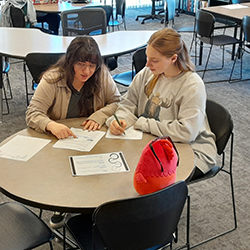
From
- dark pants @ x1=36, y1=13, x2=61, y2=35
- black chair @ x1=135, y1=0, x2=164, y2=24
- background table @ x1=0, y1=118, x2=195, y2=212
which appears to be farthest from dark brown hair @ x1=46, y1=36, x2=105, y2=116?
black chair @ x1=135, y1=0, x2=164, y2=24

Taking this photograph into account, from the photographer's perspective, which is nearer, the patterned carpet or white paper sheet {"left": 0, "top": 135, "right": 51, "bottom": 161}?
white paper sheet {"left": 0, "top": 135, "right": 51, "bottom": 161}

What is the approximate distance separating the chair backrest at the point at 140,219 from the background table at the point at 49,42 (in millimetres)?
1907

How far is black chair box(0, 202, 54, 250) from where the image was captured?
55.9 inches

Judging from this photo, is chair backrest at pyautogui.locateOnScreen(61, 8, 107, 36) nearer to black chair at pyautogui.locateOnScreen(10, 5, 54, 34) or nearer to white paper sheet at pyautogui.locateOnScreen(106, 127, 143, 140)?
black chair at pyautogui.locateOnScreen(10, 5, 54, 34)

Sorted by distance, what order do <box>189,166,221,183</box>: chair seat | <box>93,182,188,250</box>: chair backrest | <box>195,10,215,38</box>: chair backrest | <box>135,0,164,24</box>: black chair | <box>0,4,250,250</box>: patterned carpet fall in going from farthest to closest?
<box>135,0,164,24</box>: black chair → <box>195,10,215,38</box>: chair backrest → <box>0,4,250,250</box>: patterned carpet → <box>189,166,221,183</box>: chair seat → <box>93,182,188,250</box>: chair backrest

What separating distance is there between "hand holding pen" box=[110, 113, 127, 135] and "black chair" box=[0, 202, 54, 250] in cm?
53

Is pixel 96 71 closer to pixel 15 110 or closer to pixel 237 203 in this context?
pixel 237 203

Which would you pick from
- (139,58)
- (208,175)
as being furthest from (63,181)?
(139,58)

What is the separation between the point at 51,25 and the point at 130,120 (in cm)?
393

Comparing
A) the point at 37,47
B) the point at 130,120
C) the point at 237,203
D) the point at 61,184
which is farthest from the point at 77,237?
the point at 37,47

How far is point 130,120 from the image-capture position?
1.88 metres

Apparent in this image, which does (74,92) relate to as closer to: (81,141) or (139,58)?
(81,141)

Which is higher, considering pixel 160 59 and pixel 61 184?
pixel 160 59

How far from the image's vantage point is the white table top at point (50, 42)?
118 inches
